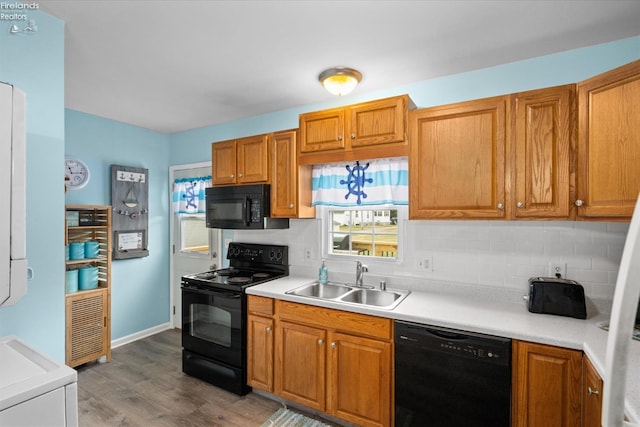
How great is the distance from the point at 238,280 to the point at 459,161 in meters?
2.00

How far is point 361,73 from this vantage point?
238cm

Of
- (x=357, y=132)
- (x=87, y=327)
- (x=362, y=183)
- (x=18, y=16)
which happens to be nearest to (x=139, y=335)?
(x=87, y=327)

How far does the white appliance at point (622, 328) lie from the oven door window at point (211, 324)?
2.58m

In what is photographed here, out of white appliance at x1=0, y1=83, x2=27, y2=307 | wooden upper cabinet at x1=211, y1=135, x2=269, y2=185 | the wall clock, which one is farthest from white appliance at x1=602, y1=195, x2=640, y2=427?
the wall clock

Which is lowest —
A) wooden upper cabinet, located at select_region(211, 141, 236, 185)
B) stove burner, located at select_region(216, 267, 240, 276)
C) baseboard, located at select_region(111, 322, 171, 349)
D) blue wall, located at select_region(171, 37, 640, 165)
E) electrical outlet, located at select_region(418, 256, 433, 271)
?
baseboard, located at select_region(111, 322, 171, 349)

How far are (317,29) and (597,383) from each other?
2.17 m

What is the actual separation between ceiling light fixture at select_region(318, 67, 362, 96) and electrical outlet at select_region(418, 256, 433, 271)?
1425 mm

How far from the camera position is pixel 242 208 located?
115 inches

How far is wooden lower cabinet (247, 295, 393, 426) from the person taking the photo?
2.06 meters

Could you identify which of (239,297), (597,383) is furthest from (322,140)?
(597,383)

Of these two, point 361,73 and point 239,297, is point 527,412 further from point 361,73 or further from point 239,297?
point 361,73

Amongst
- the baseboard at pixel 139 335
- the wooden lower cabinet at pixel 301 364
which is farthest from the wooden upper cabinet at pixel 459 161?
the baseboard at pixel 139 335

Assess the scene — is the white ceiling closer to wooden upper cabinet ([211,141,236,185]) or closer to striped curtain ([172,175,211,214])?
wooden upper cabinet ([211,141,236,185])

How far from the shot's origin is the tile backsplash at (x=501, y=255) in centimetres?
197
